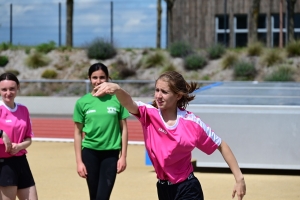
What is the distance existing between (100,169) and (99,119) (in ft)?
1.54

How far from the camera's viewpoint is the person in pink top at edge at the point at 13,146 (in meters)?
5.79

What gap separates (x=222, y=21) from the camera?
38.8 meters

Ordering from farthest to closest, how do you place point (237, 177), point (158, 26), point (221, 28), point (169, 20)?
point (221, 28) → point (169, 20) → point (158, 26) → point (237, 177)

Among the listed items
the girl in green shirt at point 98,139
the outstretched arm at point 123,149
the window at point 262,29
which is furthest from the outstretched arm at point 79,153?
the window at point 262,29

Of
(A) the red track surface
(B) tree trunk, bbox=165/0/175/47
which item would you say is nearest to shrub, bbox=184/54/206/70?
(B) tree trunk, bbox=165/0/175/47

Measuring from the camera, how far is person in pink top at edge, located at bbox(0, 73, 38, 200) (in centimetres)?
579

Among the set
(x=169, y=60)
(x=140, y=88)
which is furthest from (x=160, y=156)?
(x=169, y=60)

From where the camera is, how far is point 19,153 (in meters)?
5.89

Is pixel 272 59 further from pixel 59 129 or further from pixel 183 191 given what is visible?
pixel 183 191

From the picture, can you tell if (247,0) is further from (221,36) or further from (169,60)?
(169,60)

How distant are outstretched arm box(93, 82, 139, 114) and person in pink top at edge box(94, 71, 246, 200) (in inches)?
0.4

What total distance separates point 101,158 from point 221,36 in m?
32.4

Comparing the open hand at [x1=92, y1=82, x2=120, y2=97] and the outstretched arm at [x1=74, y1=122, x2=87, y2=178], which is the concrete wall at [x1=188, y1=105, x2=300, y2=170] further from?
the open hand at [x1=92, y1=82, x2=120, y2=97]

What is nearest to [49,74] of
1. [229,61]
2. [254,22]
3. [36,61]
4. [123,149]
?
[36,61]
